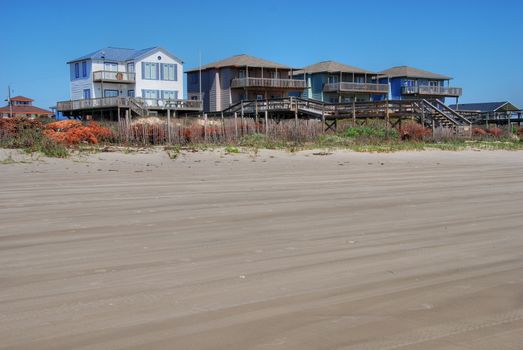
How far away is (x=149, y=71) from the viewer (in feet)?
183

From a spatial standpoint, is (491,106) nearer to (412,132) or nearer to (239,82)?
(239,82)

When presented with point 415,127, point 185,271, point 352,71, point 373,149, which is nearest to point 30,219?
point 185,271

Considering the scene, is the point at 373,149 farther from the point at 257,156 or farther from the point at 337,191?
the point at 337,191

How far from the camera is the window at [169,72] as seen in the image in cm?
5648

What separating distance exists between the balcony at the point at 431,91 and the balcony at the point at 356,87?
16.6 ft

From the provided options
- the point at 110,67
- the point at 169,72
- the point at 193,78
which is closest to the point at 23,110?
the point at 193,78

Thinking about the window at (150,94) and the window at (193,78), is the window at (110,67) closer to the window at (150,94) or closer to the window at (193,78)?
the window at (150,94)

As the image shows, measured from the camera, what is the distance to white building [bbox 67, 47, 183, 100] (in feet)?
178

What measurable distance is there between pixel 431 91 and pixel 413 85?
2315 millimetres

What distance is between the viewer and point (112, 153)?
17109mm

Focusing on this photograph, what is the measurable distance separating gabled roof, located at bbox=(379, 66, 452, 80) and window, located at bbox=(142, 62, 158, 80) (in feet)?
98.5

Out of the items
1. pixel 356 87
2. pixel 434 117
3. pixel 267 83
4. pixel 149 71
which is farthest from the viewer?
pixel 356 87

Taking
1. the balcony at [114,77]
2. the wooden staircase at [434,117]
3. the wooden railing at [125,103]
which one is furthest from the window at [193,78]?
the wooden staircase at [434,117]

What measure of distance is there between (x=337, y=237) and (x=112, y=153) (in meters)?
11.9
